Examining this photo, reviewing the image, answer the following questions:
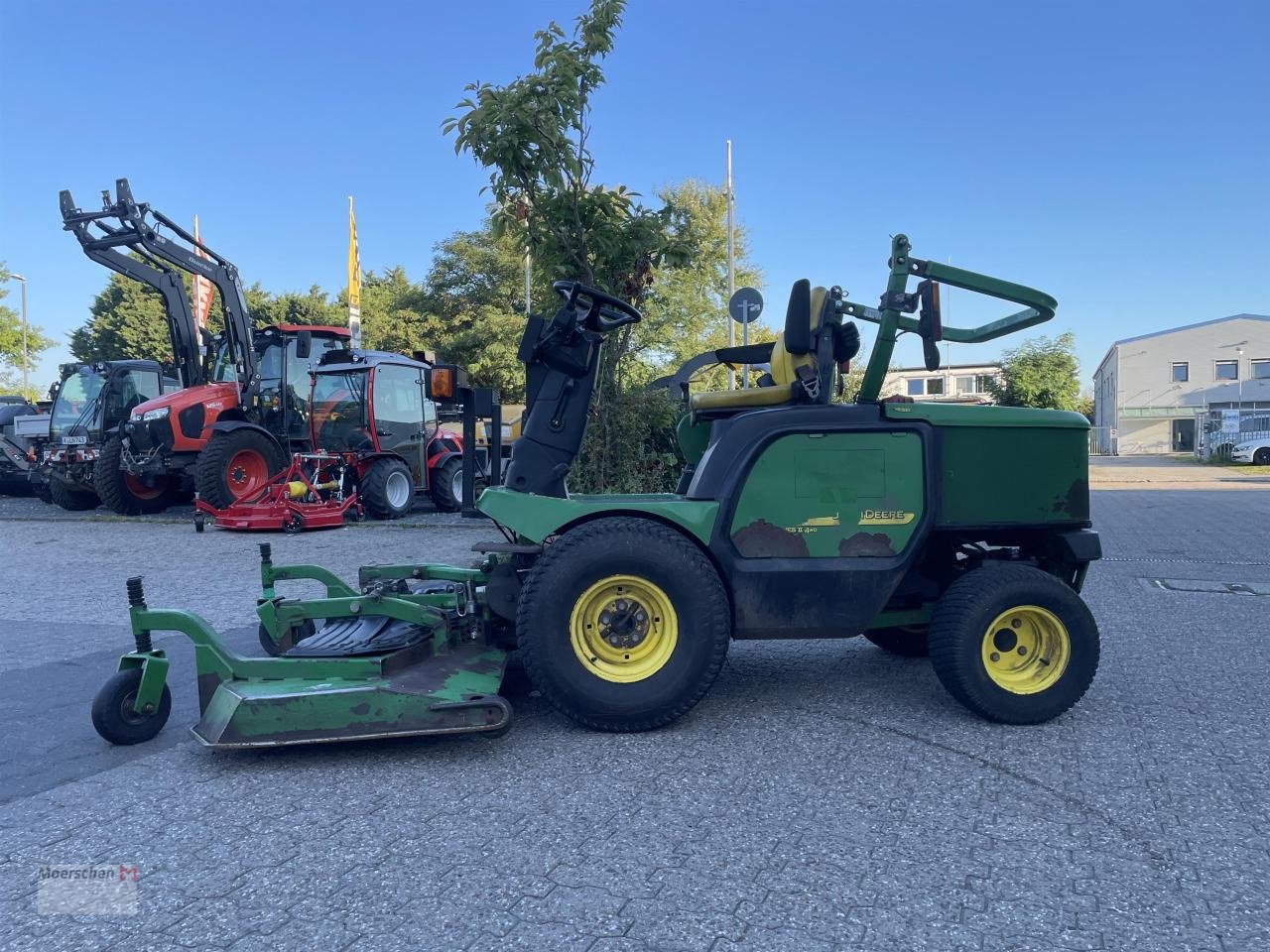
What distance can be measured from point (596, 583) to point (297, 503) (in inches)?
364

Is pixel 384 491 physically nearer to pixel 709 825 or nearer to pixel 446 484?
pixel 446 484

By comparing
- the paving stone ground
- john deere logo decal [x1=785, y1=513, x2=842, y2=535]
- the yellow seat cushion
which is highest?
the yellow seat cushion

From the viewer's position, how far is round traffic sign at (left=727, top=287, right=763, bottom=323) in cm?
1066

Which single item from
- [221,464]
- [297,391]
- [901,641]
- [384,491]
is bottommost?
[901,641]

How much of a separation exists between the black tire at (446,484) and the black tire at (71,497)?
19.2 ft

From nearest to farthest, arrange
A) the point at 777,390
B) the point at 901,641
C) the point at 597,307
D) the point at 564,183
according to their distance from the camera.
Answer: the point at 777,390 → the point at 597,307 → the point at 901,641 → the point at 564,183

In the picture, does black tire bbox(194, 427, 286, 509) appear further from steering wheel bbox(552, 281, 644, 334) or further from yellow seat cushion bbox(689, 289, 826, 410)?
yellow seat cushion bbox(689, 289, 826, 410)

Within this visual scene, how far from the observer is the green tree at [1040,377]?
36.3 metres

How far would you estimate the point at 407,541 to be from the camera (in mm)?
10828

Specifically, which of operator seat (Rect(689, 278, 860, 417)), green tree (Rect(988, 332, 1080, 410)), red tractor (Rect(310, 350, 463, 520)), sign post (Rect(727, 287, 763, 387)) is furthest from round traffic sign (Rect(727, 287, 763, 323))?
green tree (Rect(988, 332, 1080, 410))

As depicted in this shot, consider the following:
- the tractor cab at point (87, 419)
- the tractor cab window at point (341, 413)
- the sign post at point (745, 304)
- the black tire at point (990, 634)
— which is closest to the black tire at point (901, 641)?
the black tire at point (990, 634)

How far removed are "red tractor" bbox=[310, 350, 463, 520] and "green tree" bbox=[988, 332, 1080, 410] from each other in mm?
27550

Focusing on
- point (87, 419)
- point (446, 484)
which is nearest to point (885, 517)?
point (446, 484)

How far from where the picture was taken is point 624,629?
403 centimetres
